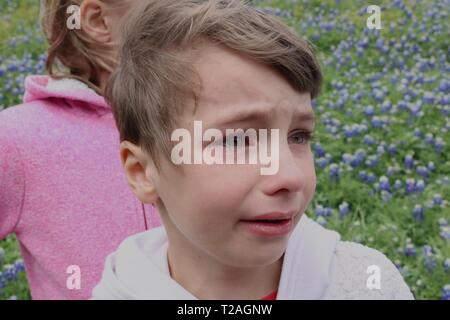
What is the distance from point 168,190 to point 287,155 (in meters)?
0.22

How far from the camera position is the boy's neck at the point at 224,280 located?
4.15 feet

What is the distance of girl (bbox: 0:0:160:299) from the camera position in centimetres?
181

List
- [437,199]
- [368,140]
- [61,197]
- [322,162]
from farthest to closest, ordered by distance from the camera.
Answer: [368,140] → [322,162] → [437,199] → [61,197]

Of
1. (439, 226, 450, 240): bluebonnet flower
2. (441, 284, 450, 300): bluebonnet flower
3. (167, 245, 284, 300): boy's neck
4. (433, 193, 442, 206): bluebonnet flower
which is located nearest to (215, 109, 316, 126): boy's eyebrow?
(167, 245, 284, 300): boy's neck

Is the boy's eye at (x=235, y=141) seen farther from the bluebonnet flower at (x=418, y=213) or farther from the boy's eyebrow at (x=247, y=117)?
the bluebonnet flower at (x=418, y=213)

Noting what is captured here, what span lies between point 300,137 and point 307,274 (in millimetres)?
252

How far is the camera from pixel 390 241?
2518mm

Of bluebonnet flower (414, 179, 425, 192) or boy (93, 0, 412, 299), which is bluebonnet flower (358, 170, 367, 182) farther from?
boy (93, 0, 412, 299)

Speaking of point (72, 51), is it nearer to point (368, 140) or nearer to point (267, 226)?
point (267, 226)

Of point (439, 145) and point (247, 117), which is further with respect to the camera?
point (439, 145)

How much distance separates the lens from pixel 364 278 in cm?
129

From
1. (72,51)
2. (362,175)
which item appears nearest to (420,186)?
(362,175)

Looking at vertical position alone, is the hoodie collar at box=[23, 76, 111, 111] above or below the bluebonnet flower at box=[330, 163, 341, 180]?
above

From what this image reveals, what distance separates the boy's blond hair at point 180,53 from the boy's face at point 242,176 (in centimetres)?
2
